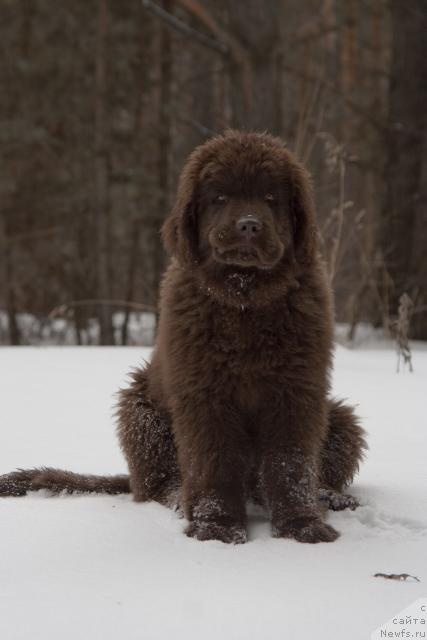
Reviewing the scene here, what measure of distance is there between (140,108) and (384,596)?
12.7 metres

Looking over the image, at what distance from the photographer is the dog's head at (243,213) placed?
111 inches

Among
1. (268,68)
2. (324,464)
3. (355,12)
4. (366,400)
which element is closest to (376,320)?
(268,68)

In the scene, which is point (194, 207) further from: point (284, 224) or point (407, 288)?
point (407, 288)

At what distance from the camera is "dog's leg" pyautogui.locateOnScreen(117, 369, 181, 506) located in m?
3.21

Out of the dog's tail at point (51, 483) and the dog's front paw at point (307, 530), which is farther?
the dog's tail at point (51, 483)

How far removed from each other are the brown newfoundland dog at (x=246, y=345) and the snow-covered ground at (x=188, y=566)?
154mm

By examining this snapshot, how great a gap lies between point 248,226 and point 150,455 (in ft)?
3.59

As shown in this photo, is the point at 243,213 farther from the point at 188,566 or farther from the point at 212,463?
the point at 188,566

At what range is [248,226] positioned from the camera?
275 centimetres

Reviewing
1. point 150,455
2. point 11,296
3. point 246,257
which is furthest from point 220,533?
point 11,296

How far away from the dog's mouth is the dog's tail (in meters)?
1.18

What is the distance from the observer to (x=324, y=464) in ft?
10.9

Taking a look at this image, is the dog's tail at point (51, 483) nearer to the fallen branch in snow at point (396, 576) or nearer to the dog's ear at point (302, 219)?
the dog's ear at point (302, 219)

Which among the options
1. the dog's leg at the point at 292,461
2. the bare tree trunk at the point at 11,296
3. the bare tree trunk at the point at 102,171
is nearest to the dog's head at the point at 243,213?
the dog's leg at the point at 292,461
